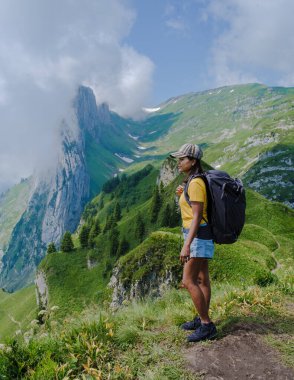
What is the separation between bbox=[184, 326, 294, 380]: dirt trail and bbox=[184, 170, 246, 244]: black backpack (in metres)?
2.18

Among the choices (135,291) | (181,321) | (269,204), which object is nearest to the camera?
(181,321)

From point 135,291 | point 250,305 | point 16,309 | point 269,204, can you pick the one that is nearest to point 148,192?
point 16,309

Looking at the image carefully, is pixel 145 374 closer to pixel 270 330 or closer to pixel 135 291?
pixel 270 330

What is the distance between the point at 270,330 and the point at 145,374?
131 inches

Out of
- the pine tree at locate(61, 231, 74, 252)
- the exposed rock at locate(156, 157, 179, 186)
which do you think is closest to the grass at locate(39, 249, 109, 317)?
the pine tree at locate(61, 231, 74, 252)

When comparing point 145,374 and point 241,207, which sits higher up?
point 241,207

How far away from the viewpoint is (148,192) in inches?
7283

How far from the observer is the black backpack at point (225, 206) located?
751cm

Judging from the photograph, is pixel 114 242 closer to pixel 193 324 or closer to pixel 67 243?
pixel 67 243

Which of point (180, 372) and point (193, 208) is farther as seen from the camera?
point (193, 208)

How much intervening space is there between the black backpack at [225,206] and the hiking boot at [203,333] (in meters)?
1.93

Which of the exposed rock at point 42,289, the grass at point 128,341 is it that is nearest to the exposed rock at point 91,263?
the exposed rock at point 42,289

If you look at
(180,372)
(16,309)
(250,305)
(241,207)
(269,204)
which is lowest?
(16,309)

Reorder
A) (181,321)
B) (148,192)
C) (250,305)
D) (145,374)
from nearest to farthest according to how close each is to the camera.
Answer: (145,374) → (181,321) → (250,305) → (148,192)
